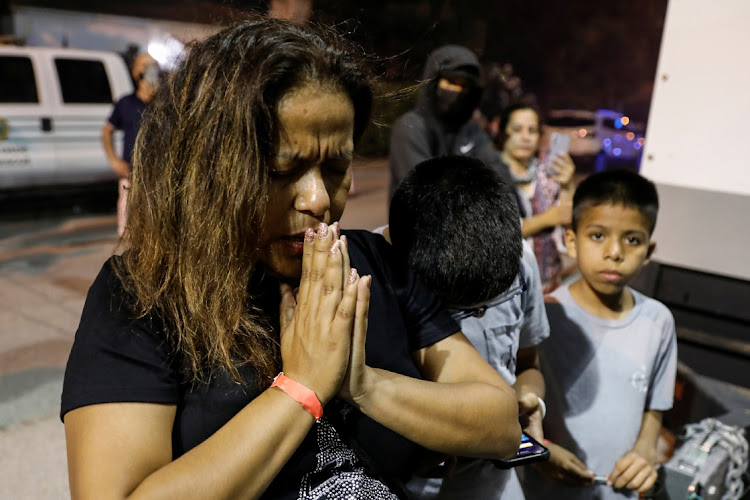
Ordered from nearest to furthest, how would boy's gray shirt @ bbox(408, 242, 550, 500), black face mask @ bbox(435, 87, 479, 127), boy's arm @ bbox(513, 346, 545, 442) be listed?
boy's gray shirt @ bbox(408, 242, 550, 500), boy's arm @ bbox(513, 346, 545, 442), black face mask @ bbox(435, 87, 479, 127)

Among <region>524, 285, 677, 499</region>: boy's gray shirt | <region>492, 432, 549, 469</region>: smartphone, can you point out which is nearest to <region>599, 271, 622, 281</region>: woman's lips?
<region>524, 285, 677, 499</region>: boy's gray shirt

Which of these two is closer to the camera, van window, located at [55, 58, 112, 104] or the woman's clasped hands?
the woman's clasped hands

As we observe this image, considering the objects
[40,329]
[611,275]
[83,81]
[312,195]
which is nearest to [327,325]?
[312,195]

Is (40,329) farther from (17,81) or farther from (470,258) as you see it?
(17,81)

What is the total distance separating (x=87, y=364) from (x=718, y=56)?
10.7 ft

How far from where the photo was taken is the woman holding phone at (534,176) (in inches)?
138

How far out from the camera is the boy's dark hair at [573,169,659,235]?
2320mm

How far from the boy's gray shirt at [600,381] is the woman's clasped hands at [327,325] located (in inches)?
53.3

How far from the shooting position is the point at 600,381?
230 cm

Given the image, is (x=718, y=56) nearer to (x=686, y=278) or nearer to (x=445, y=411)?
(x=686, y=278)

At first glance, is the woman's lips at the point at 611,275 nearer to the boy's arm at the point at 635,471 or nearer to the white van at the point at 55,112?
the boy's arm at the point at 635,471

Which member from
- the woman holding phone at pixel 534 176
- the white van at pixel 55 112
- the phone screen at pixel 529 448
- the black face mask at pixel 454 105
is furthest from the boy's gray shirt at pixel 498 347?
the white van at pixel 55 112

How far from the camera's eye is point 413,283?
4.51 ft

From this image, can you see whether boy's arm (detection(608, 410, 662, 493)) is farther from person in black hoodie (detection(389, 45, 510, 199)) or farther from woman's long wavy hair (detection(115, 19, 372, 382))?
person in black hoodie (detection(389, 45, 510, 199))
